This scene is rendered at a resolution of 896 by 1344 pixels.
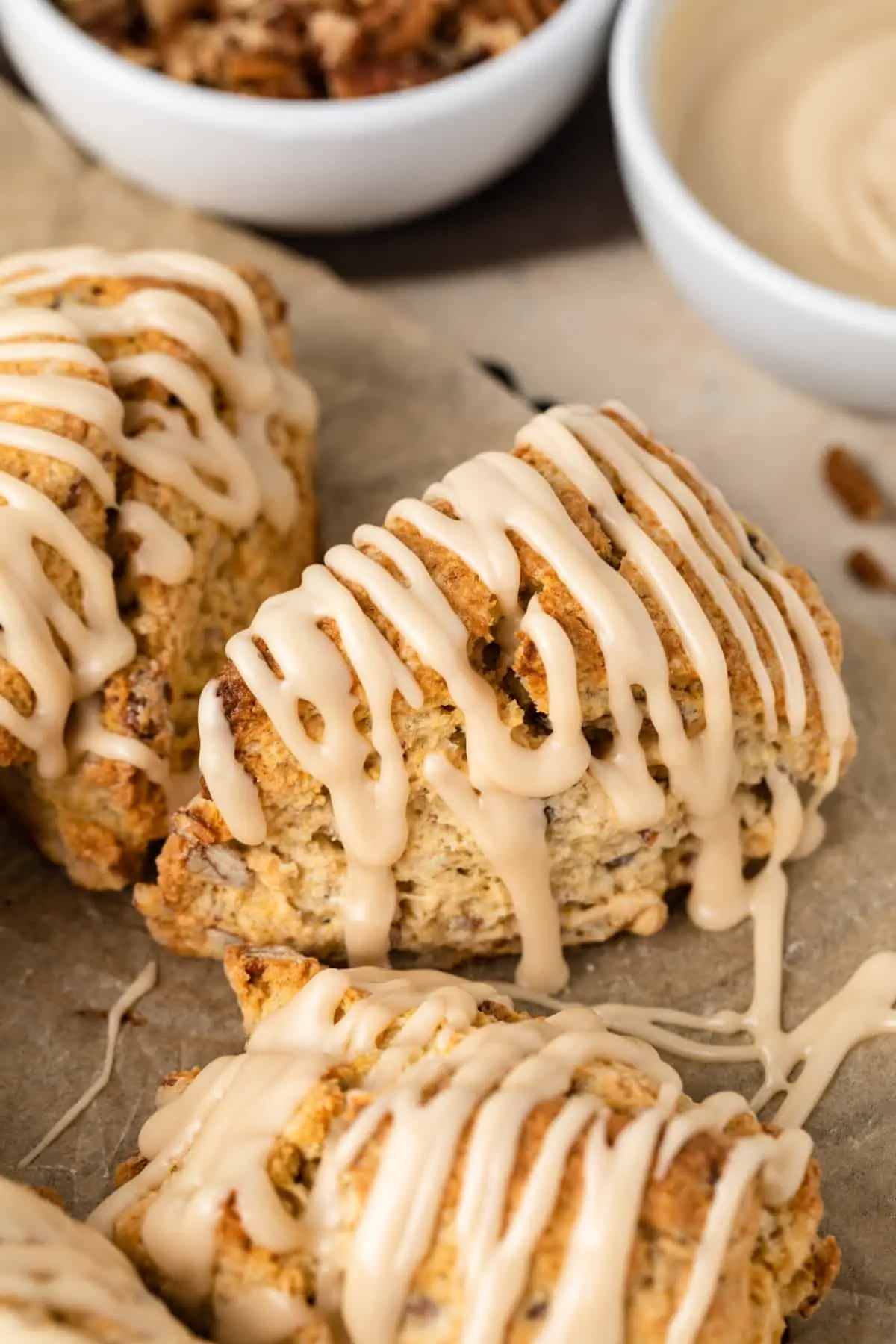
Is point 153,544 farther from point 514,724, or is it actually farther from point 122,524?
point 514,724

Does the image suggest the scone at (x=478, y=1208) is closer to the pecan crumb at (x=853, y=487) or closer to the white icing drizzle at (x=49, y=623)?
the white icing drizzle at (x=49, y=623)

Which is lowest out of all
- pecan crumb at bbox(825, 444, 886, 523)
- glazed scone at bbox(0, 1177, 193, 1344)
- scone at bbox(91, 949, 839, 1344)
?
pecan crumb at bbox(825, 444, 886, 523)

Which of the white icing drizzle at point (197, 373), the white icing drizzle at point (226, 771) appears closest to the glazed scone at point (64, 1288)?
the white icing drizzle at point (226, 771)

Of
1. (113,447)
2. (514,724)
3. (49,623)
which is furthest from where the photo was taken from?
(113,447)

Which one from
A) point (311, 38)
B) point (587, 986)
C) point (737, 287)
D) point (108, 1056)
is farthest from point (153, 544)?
point (311, 38)

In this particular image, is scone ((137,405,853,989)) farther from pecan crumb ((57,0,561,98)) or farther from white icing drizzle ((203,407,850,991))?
pecan crumb ((57,0,561,98))

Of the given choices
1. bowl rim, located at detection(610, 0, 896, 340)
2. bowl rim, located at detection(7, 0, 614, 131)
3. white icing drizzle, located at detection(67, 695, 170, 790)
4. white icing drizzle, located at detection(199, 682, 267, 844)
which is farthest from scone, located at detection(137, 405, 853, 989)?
bowl rim, located at detection(7, 0, 614, 131)
